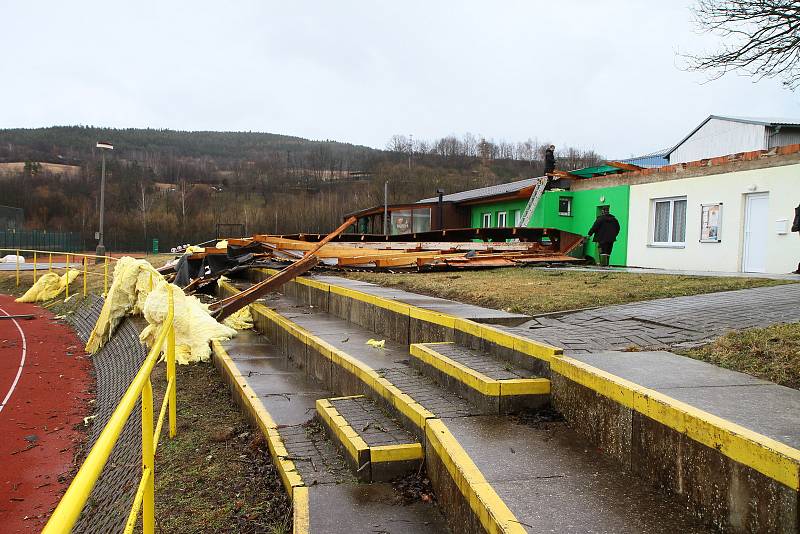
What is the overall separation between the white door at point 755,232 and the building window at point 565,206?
24.0 ft

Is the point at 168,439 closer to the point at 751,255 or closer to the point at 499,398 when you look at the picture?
the point at 499,398

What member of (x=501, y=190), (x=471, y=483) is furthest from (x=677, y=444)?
(x=501, y=190)

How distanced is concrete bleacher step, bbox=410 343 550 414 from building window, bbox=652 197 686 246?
14.1 meters

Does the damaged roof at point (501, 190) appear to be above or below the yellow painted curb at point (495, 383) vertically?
above

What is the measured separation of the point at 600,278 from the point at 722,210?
704 centimetres

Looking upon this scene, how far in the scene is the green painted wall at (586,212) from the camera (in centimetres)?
1866

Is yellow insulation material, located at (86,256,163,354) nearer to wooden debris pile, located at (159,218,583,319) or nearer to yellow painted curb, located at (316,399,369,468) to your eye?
wooden debris pile, located at (159,218,583,319)

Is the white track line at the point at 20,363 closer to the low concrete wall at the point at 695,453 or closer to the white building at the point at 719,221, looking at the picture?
the low concrete wall at the point at 695,453

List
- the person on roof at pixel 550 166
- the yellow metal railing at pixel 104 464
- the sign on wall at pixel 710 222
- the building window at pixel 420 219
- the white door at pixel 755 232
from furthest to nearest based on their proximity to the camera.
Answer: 1. the building window at pixel 420 219
2. the person on roof at pixel 550 166
3. the sign on wall at pixel 710 222
4. the white door at pixel 755 232
5. the yellow metal railing at pixel 104 464

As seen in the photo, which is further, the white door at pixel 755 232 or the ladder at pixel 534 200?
the ladder at pixel 534 200

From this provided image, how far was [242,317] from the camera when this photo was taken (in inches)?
403

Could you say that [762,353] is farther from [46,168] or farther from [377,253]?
[46,168]

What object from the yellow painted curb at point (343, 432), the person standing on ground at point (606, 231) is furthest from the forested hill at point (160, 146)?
the yellow painted curb at point (343, 432)

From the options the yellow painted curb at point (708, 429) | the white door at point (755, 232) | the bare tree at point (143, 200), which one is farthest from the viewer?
the bare tree at point (143, 200)
